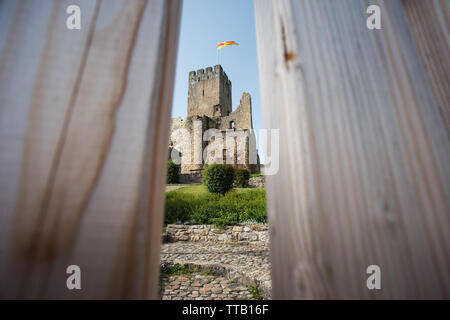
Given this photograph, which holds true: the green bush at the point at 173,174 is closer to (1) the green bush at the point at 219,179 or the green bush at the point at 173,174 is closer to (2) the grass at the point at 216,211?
(1) the green bush at the point at 219,179

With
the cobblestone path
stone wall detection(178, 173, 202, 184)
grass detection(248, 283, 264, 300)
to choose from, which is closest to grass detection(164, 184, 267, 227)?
the cobblestone path

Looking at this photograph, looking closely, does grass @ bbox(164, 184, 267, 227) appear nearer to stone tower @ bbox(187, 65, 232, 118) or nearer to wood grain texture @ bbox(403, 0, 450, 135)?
wood grain texture @ bbox(403, 0, 450, 135)

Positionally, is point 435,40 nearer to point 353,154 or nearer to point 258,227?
point 353,154

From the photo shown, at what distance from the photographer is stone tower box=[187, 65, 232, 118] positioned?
91.8ft

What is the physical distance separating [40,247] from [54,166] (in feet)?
0.44

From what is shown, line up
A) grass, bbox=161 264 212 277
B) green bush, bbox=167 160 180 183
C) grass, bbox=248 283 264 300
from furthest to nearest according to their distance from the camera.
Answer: green bush, bbox=167 160 180 183, grass, bbox=161 264 212 277, grass, bbox=248 283 264 300

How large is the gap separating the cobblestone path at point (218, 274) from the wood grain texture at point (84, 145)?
11.8ft

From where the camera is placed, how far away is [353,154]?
0.40 metres

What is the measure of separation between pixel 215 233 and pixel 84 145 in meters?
7.49

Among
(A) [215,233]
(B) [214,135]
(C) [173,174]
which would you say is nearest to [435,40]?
(A) [215,233]

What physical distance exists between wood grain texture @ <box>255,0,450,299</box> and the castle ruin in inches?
715

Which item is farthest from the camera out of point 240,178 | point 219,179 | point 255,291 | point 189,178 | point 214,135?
point 214,135

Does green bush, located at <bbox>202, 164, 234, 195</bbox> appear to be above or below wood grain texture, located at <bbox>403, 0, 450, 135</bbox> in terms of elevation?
above

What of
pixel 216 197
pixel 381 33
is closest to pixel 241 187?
pixel 216 197
